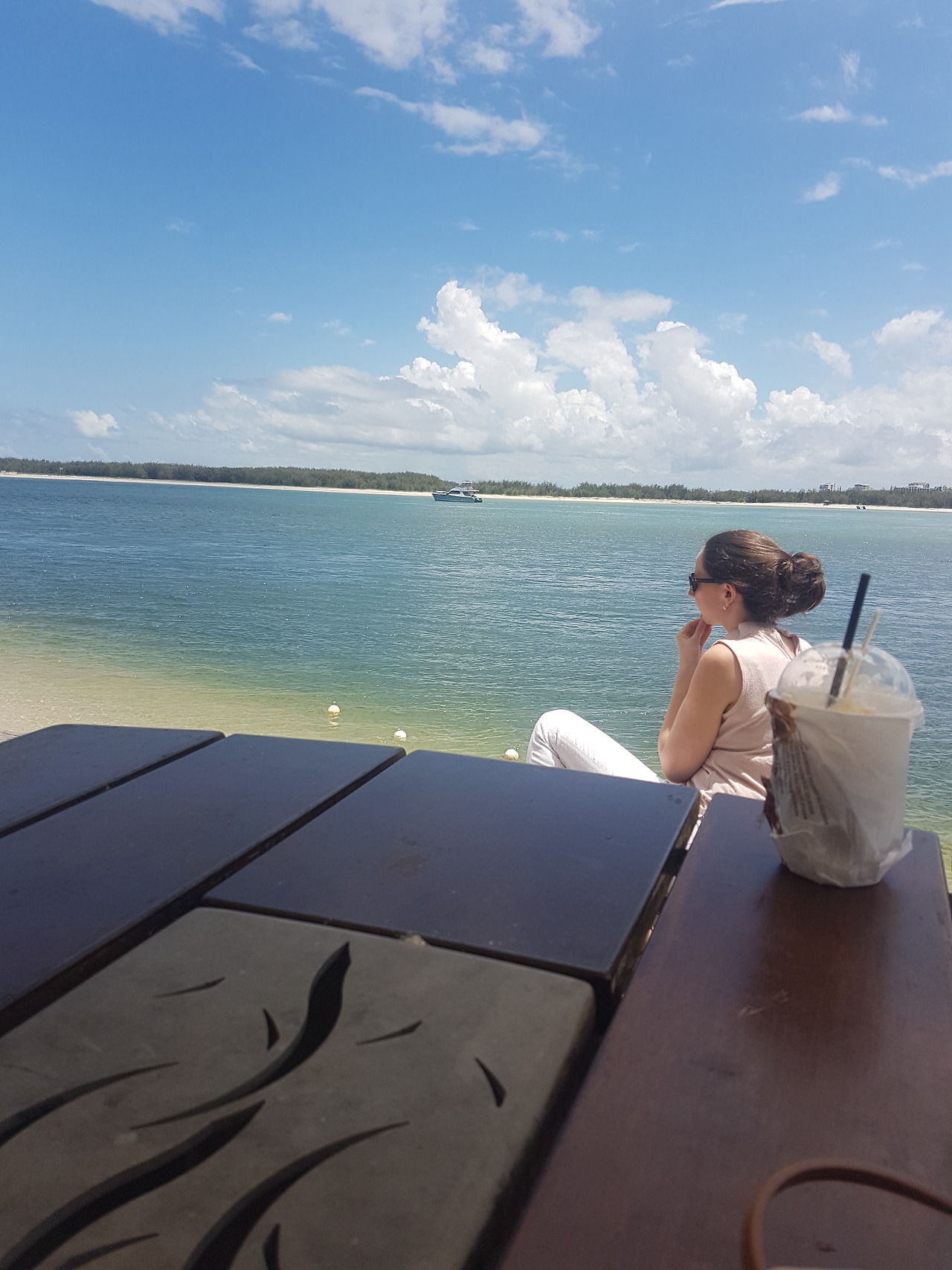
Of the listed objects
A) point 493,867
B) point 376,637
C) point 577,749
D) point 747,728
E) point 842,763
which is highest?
point 842,763

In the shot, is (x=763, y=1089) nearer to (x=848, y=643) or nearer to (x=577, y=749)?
(x=848, y=643)

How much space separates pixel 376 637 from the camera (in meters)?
12.7

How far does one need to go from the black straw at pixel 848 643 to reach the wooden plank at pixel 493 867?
0.96ft

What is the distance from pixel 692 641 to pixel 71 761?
1602 mm

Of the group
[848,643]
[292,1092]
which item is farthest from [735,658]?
[292,1092]

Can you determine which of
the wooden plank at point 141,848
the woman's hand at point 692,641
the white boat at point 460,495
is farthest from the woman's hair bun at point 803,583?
the white boat at point 460,495

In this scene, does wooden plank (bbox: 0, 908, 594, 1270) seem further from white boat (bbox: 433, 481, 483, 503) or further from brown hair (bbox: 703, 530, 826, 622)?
white boat (bbox: 433, 481, 483, 503)

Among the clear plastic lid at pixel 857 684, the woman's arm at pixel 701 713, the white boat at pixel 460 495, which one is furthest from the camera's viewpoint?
the white boat at pixel 460 495

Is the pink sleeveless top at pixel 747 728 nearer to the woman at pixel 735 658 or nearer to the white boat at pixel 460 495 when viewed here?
the woman at pixel 735 658

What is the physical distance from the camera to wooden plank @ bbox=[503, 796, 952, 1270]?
489mm

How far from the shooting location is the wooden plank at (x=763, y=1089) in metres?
0.49

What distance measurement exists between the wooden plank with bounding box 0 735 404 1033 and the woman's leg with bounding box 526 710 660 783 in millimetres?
1225

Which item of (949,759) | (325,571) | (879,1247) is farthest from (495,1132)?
(325,571)

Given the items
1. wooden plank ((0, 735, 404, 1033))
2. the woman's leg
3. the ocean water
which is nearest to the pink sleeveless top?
the woman's leg
